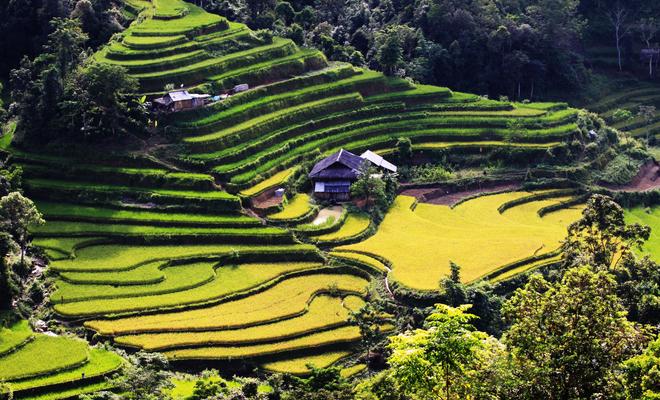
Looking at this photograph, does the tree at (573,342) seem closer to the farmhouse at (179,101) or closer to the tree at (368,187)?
the tree at (368,187)

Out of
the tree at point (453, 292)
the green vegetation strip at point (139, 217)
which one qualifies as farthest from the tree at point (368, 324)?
the green vegetation strip at point (139, 217)

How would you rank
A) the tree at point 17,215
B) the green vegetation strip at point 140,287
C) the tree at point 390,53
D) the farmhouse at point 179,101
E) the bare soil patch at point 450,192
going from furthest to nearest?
the tree at point 390,53 < the bare soil patch at point 450,192 < the farmhouse at point 179,101 < the tree at point 17,215 < the green vegetation strip at point 140,287

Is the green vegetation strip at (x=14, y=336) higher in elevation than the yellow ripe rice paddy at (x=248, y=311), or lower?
higher

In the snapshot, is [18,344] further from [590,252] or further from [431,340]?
[590,252]

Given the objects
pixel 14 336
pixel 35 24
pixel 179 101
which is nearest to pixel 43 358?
pixel 14 336

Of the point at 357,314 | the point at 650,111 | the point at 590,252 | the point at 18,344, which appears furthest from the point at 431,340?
the point at 650,111

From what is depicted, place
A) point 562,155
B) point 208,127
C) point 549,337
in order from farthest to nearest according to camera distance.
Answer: point 562,155 → point 208,127 → point 549,337

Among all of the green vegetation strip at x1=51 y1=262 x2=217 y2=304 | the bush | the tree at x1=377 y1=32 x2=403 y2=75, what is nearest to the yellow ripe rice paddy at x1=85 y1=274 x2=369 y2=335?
the green vegetation strip at x1=51 y1=262 x2=217 y2=304

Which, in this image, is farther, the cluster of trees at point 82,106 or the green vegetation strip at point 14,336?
the cluster of trees at point 82,106
